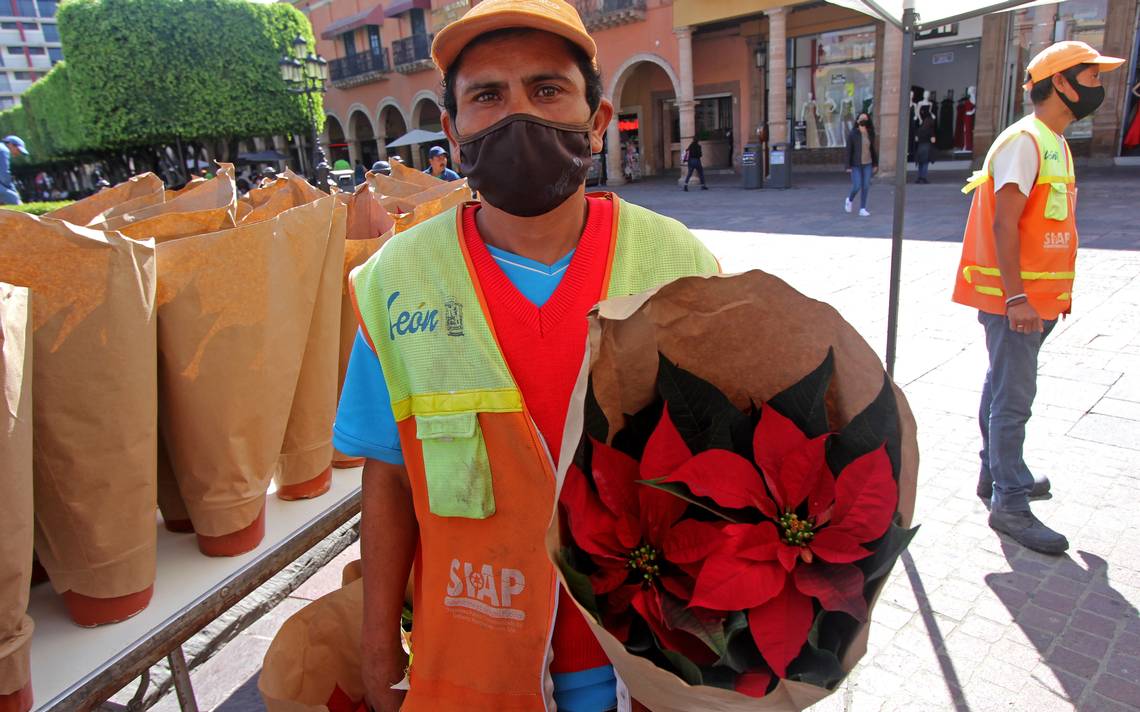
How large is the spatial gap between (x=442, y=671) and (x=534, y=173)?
36.5 inches

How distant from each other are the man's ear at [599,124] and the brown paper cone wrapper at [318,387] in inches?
29.8

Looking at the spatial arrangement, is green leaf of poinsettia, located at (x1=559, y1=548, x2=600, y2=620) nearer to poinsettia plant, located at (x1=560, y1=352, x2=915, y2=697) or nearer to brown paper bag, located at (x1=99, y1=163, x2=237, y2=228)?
poinsettia plant, located at (x1=560, y1=352, x2=915, y2=697)

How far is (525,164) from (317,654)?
1189 millimetres

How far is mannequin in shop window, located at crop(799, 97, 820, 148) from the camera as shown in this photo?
23.0 meters

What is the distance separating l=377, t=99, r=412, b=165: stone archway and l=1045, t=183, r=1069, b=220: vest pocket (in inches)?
1318

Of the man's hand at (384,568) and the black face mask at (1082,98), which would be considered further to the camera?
the black face mask at (1082,98)

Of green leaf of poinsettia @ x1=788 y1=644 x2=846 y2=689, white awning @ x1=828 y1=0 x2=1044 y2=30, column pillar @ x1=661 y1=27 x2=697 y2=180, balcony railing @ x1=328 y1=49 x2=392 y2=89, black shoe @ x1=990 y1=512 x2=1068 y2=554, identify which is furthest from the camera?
balcony railing @ x1=328 y1=49 x2=392 y2=89

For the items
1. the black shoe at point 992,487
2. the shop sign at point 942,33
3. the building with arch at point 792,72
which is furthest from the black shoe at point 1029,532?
the shop sign at point 942,33

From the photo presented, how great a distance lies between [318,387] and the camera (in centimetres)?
184

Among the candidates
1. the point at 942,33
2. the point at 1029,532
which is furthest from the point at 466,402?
the point at 942,33

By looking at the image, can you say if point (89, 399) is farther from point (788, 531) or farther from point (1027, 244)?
point (1027, 244)

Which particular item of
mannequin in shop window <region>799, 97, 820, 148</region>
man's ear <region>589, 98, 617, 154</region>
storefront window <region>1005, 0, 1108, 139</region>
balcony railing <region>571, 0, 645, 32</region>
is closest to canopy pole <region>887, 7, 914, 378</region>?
man's ear <region>589, 98, 617, 154</region>

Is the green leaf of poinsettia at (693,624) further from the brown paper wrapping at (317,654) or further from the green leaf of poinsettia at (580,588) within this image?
the brown paper wrapping at (317,654)

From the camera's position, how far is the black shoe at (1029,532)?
314cm
